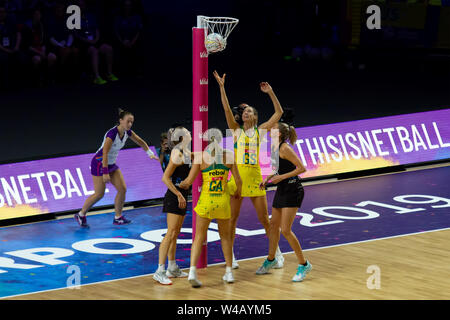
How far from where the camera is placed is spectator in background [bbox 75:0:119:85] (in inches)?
904

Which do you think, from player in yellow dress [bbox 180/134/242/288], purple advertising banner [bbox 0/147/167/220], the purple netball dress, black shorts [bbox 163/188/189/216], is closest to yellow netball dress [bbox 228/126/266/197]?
player in yellow dress [bbox 180/134/242/288]

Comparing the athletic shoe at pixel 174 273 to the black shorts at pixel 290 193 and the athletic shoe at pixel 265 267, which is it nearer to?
the athletic shoe at pixel 265 267

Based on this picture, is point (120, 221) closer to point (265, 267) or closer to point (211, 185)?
point (265, 267)

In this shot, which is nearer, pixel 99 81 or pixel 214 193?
pixel 214 193

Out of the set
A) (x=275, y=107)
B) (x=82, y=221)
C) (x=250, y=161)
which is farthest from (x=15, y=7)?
(x=250, y=161)

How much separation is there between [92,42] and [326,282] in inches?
535

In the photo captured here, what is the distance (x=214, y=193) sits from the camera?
435 inches

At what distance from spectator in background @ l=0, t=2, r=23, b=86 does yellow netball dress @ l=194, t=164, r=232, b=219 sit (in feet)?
40.9

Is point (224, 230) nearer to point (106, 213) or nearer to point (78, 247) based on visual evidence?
point (78, 247)

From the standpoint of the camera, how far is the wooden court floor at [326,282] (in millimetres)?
10750

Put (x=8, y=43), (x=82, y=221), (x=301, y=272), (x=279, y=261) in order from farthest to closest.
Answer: (x=8, y=43)
(x=82, y=221)
(x=279, y=261)
(x=301, y=272)

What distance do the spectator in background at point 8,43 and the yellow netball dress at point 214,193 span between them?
12.5 metres

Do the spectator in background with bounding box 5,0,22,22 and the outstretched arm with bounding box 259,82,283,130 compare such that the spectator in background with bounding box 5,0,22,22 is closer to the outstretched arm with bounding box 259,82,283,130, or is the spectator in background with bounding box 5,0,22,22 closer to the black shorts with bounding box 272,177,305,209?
the outstretched arm with bounding box 259,82,283,130

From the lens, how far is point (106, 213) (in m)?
15.1
